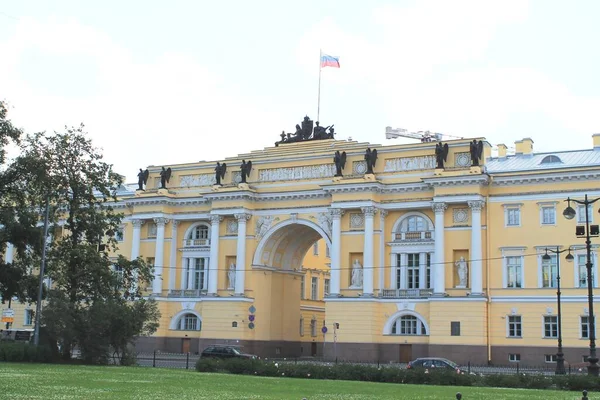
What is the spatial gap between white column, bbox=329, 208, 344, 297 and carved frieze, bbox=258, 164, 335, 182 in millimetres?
3501

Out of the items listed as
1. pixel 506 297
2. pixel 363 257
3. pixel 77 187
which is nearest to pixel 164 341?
pixel 363 257

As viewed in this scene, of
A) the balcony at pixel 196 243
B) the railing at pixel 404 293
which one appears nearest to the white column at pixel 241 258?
the balcony at pixel 196 243

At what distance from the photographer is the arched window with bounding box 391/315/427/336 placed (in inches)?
2290

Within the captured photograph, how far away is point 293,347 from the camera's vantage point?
223ft

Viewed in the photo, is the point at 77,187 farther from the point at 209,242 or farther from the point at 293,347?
the point at 293,347

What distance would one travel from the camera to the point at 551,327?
54.4m

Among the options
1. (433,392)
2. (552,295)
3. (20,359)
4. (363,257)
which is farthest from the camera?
(363,257)

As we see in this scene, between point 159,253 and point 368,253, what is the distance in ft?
61.3

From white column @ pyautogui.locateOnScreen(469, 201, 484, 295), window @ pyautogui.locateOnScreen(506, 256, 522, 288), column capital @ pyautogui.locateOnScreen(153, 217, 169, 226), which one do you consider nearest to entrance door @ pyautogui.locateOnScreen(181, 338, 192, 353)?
column capital @ pyautogui.locateOnScreen(153, 217, 169, 226)

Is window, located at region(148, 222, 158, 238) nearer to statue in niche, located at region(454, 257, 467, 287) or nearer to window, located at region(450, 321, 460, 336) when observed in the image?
statue in niche, located at region(454, 257, 467, 287)

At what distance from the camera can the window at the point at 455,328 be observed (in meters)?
55.7

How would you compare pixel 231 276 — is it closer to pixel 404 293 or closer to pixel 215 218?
pixel 215 218

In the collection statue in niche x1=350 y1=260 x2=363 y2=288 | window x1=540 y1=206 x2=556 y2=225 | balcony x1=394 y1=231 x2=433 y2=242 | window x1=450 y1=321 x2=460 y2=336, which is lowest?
window x1=450 y1=321 x2=460 y2=336

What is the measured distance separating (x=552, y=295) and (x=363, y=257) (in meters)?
13.4
